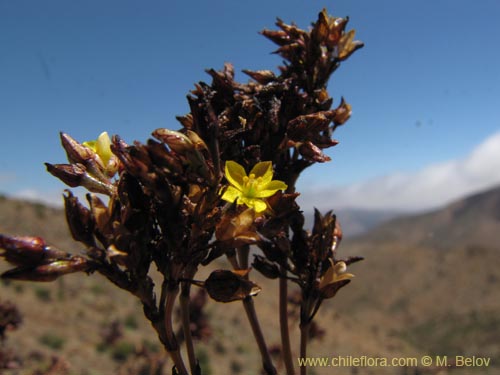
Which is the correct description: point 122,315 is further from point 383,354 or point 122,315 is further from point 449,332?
point 449,332

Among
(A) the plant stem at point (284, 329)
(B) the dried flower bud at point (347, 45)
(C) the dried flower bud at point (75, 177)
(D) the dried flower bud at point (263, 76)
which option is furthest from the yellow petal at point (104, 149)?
(B) the dried flower bud at point (347, 45)

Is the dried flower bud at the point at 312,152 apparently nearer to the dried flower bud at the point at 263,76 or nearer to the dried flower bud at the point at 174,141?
the dried flower bud at the point at 263,76

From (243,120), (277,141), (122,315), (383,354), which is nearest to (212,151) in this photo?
(243,120)

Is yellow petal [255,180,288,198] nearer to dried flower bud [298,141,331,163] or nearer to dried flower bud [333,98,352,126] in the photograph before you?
dried flower bud [298,141,331,163]

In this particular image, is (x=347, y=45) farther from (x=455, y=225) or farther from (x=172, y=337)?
(x=455, y=225)

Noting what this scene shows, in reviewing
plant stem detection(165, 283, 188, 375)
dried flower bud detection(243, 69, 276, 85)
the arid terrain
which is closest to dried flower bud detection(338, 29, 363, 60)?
dried flower bud detection(243, 69, 276, 85)

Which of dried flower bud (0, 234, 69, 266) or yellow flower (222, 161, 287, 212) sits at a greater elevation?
yellow flower (222, 161, 287, 212)

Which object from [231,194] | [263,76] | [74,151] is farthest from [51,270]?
[263,76]

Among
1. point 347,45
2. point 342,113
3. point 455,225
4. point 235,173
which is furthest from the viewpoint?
point 455,225
